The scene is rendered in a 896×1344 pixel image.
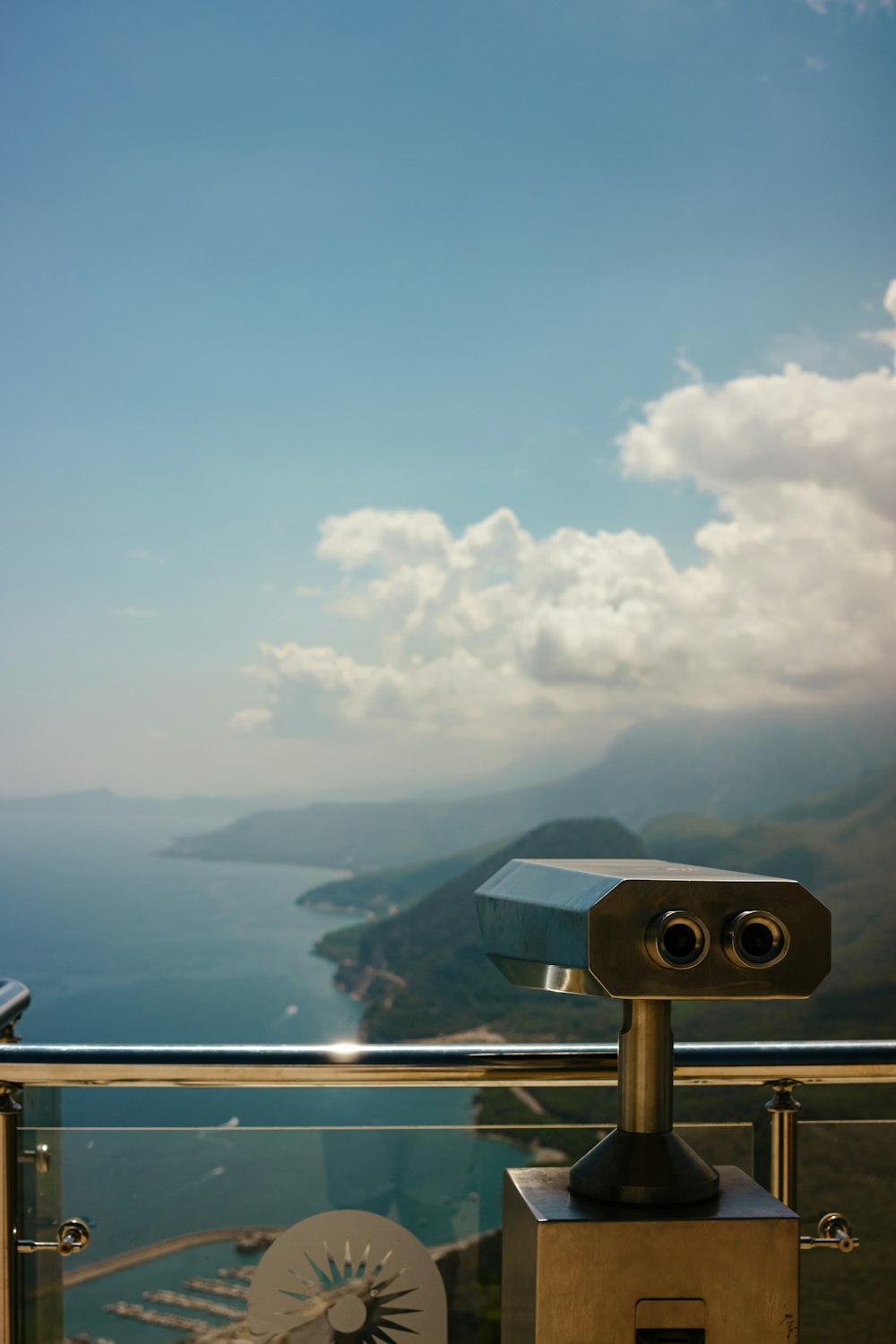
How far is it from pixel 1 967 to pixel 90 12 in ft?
50.2

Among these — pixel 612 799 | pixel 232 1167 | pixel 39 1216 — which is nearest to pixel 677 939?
pixel 232 1167

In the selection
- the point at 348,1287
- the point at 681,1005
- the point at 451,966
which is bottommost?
the point at 451,966

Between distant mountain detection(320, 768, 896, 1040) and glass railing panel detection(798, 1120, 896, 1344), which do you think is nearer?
glass railing panel detection(798, 1120, 896, 1344)

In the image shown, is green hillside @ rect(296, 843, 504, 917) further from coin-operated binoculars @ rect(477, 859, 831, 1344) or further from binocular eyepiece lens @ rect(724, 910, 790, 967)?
binocular eyepiece lens @ rect(724, 910, 790, 967)

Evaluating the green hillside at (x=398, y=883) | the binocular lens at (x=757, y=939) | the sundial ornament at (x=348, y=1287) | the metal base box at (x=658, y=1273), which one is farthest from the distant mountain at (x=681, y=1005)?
the binocular lens at (x=757, y=939)

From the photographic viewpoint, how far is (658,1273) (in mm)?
980

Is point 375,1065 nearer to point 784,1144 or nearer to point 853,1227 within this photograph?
point 784,1144

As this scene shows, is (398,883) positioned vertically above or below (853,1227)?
below

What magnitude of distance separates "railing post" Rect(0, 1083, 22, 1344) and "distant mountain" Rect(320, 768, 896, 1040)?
14.8 meters

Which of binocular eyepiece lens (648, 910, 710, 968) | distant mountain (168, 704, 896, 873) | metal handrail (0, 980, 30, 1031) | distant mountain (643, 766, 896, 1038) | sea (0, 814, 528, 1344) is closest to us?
binocular eyepiece lens (648, 910, 710, 968)

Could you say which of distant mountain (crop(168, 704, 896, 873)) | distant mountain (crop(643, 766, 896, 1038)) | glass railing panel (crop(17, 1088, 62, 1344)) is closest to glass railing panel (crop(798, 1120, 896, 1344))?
glass railing panel (crop(17, 1088, 62, 1344))

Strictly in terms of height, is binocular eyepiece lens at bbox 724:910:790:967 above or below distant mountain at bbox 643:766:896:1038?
above

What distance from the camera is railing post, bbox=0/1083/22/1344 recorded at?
1.47 meters

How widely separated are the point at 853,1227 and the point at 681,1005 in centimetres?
1618
